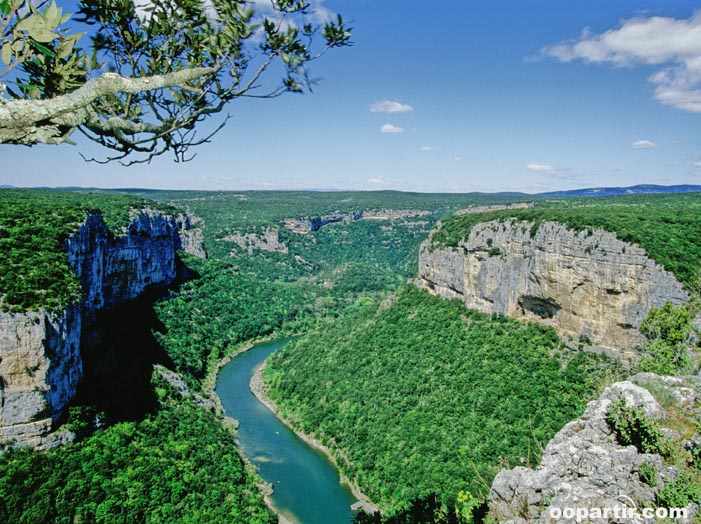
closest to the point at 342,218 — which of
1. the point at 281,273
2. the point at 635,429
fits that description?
the point at 281,273

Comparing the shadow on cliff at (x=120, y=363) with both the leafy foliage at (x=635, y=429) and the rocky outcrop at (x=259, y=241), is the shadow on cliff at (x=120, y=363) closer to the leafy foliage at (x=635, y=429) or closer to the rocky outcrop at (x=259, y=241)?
the leafy foliage at (x=635, y=429)

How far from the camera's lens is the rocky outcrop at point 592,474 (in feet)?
15.5

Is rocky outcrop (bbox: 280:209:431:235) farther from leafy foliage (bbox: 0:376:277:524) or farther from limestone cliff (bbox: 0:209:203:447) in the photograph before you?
leafy foliage (bbox: 0:376:277:524)

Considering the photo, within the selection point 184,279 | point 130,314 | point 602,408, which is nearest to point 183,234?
point 184,279

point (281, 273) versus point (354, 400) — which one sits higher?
point (281, 273)

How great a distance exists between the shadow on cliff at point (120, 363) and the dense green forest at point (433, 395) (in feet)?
28.4

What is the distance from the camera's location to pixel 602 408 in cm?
611

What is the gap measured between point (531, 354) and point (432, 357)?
555 cm

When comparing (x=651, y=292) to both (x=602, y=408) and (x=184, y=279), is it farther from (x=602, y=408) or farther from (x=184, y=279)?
(x=184, y=279)

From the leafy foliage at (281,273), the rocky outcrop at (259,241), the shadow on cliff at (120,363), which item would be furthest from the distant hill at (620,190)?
the shadow on cliff at (120,363)

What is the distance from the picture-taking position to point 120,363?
24422 mm

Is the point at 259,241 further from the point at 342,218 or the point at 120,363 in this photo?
the point at 120,363

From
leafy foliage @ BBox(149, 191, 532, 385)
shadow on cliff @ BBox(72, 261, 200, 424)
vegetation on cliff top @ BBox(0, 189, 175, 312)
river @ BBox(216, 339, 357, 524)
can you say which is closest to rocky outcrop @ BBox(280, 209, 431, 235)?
leafy foliage @ BBox(149, 191, 532, 385)

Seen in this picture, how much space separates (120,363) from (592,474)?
2426 cm
